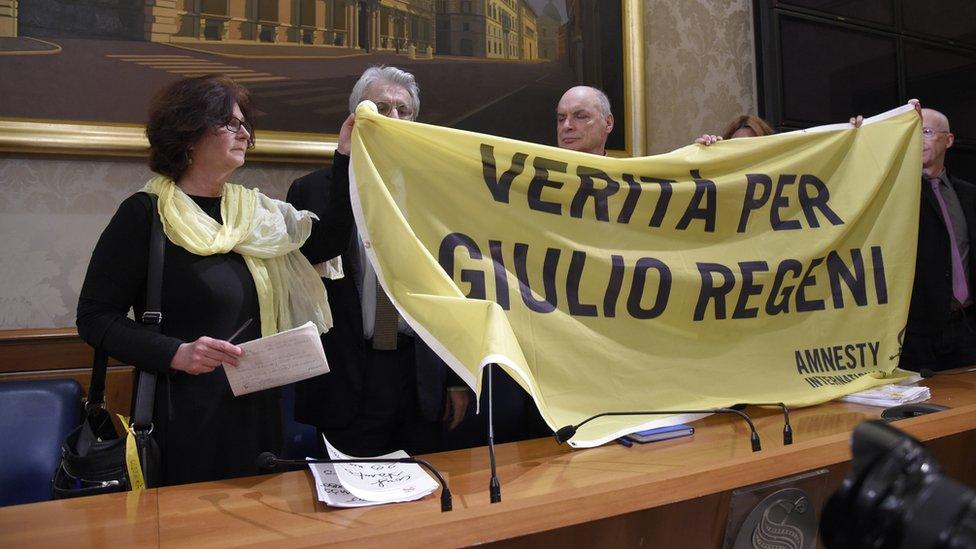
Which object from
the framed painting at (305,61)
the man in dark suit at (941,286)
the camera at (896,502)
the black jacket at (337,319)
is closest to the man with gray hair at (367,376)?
the black jacket at (337,319)

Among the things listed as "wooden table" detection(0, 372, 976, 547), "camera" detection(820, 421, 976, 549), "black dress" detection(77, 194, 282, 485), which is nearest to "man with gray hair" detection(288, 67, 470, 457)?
"black dress" detection(77, 194, 282, 485)

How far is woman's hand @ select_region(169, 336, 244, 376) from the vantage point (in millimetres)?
1631

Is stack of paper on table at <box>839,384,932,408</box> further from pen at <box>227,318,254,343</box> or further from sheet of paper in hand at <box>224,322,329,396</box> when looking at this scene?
pen at <box>227,318,254,343</box>

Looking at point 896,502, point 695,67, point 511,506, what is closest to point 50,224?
point 511,506

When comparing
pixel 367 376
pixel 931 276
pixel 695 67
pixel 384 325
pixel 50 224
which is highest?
pixel 695 67

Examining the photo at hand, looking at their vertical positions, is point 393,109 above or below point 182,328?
above

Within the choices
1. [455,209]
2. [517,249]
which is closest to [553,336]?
[517,249]

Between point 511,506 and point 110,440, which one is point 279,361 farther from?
point 511,506

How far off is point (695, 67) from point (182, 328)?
117 inches

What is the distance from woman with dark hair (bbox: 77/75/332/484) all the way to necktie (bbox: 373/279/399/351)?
0.13m

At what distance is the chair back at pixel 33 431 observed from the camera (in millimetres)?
1952

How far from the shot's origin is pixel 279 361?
162 cm

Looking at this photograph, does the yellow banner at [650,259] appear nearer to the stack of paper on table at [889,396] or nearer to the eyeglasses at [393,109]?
the stack of paper on table at [889,396]

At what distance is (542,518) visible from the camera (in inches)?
48.1
